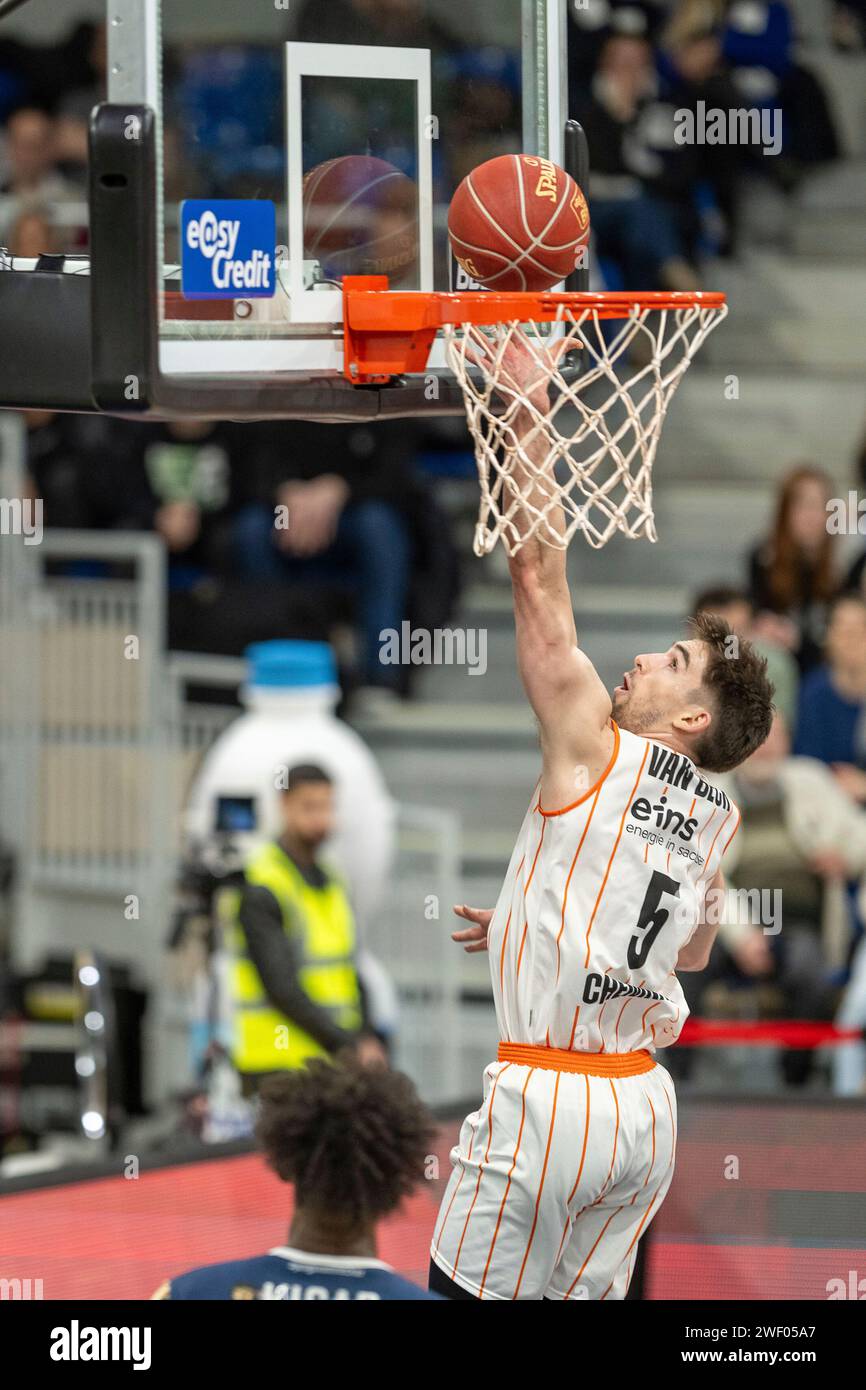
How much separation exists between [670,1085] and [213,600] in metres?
5.20

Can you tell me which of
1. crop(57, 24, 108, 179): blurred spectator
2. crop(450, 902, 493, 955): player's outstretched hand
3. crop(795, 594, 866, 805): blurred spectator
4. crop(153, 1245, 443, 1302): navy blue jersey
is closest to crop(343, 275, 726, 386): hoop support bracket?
crop(450, 902, 493, 955): player's outstretched hand

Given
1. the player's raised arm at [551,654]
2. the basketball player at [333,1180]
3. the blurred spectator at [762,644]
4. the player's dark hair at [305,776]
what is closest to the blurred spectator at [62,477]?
the player's dark hair at [305,776]

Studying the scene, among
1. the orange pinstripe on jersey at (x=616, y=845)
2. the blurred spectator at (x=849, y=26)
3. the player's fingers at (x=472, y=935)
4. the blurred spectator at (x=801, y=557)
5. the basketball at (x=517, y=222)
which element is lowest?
the player's fingers at (x=472, y=935)

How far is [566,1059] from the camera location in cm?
421

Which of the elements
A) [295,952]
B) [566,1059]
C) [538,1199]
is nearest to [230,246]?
[566,1059]

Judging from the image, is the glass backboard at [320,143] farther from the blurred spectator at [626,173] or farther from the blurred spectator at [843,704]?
the blurred spectator at [626,173]

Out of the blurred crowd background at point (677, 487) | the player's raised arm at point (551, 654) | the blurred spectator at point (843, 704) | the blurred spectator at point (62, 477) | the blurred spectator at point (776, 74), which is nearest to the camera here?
the player's raised arm at point (551, 654)

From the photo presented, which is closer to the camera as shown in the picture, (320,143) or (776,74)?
(320,143)

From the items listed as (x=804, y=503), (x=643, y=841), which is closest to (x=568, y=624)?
(x=643, y=841)

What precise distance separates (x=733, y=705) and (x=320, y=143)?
1567mm

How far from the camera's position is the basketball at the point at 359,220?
15.5ft

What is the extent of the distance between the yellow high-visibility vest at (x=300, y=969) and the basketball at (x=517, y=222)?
3.11 metres

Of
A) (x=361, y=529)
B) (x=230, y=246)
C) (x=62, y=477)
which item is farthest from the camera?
(x=62, y=477)
